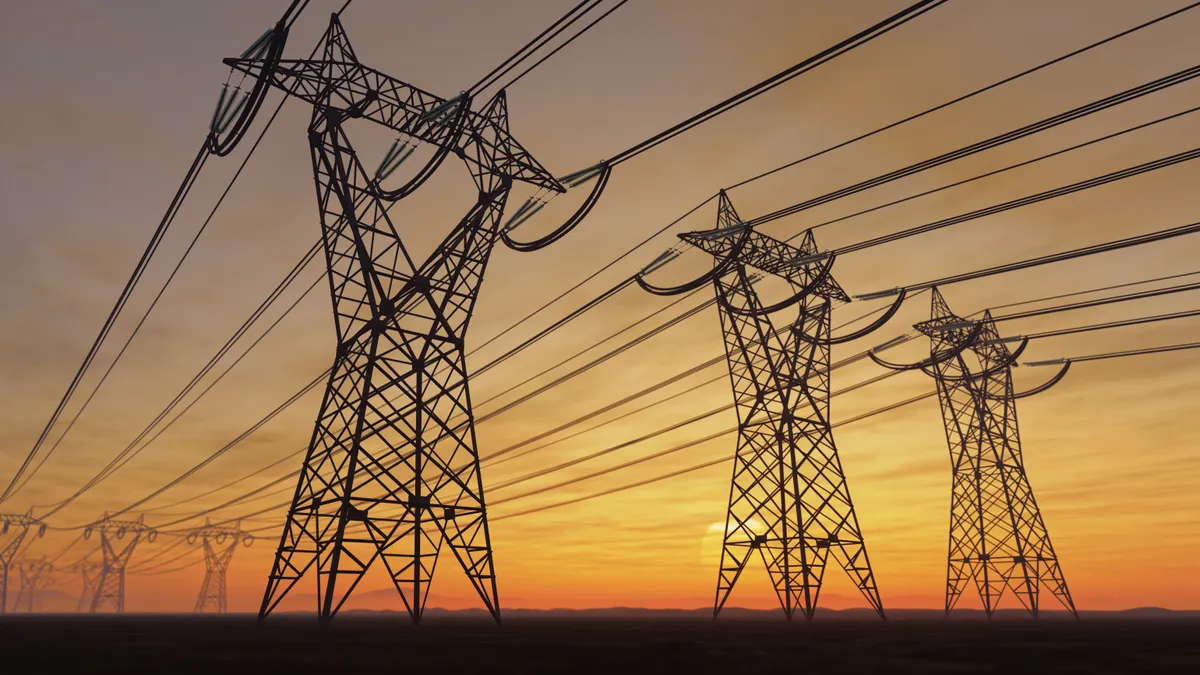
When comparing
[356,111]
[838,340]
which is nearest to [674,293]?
[838,340]

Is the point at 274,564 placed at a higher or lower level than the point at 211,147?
lower

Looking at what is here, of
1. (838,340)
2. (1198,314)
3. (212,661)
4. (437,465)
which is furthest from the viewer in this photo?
(838,340)

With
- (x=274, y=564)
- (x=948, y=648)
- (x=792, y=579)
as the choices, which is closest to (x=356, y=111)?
(x=274, y=564)

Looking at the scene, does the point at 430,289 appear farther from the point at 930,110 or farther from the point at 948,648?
the point at 948,648

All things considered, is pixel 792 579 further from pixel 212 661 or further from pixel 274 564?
pixel 212 661

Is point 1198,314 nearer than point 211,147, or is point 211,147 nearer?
point 211,147

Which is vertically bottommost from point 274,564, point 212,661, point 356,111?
point 212,661

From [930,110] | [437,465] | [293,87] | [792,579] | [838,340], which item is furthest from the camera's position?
[838,340]

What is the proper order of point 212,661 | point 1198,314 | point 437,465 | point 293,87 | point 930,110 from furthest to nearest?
point 1198,314, point 293,87, point 437,465, point 930,110, point 212,661

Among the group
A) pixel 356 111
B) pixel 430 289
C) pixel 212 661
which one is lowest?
pixel 212 661
